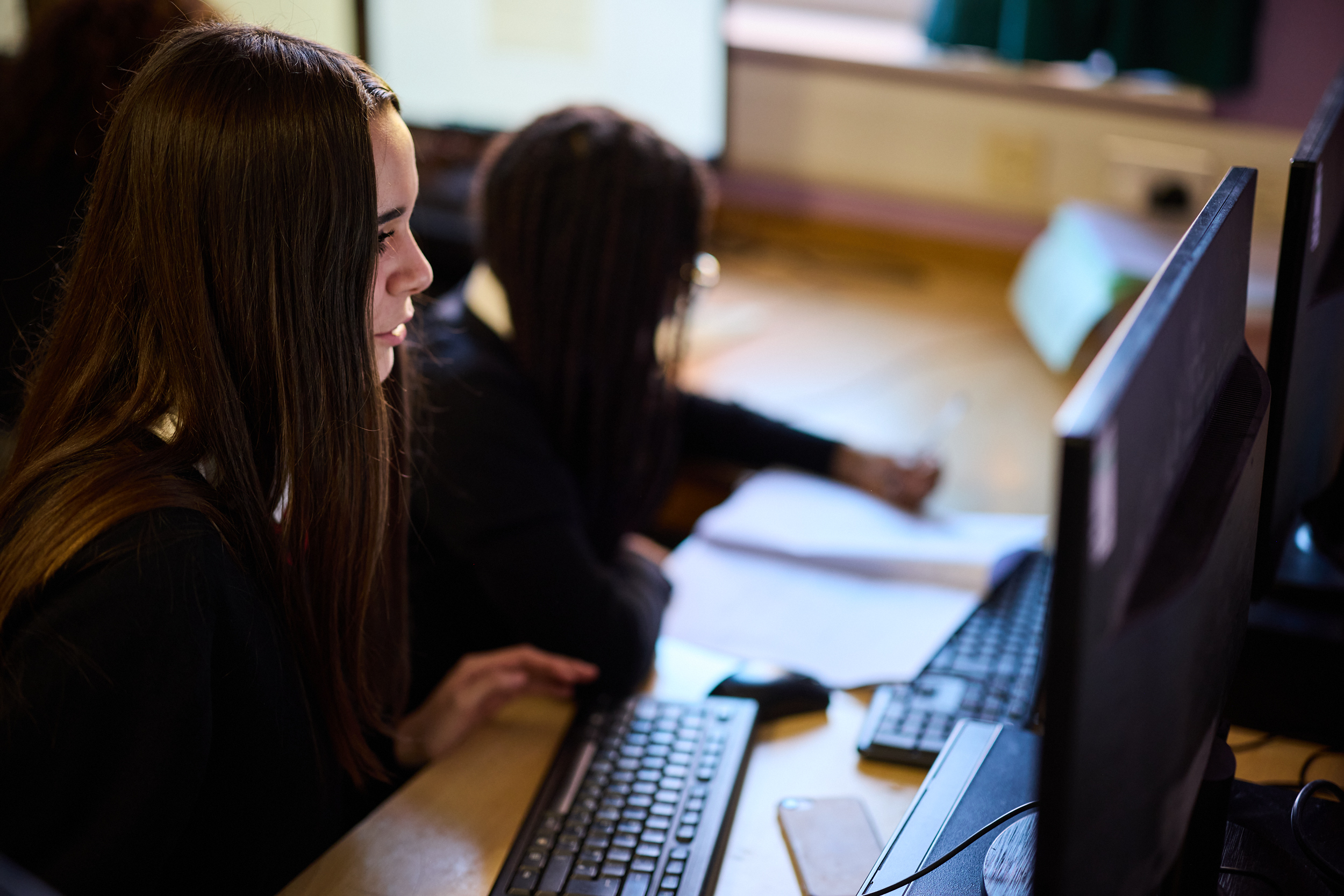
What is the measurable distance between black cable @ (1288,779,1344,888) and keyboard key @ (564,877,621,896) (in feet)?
1.35

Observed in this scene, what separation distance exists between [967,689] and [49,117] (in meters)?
1.30

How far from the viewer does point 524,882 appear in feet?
2.46

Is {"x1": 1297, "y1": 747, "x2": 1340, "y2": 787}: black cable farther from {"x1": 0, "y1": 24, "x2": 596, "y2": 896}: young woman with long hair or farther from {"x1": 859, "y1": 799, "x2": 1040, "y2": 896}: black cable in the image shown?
{"x1": 0, "y1": 24, "x2": 596, "y2": 896}: young woman with long hair

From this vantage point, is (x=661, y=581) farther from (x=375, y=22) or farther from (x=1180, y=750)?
(x=375, y=22)

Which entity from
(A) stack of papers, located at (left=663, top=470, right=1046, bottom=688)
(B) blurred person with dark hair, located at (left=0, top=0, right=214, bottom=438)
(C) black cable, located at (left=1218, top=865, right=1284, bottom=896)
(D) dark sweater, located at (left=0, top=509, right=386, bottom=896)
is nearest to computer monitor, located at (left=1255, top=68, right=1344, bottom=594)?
(C) black cable, located at (left=1218, top=865, right=1284, bottom=896)

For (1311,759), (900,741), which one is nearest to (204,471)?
(900,741)

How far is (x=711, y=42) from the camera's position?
169cm

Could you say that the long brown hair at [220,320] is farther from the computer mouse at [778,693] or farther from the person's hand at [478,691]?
the computer mouse at [778,693]

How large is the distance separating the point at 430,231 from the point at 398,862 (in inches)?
44.3

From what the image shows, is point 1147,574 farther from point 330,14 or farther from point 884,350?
point 330,14

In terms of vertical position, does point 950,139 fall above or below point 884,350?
above

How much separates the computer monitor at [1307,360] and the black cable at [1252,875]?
0.19 metres

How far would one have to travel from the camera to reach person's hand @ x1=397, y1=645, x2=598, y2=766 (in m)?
0.94

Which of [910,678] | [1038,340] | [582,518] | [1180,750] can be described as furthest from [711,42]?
[1180,750]
